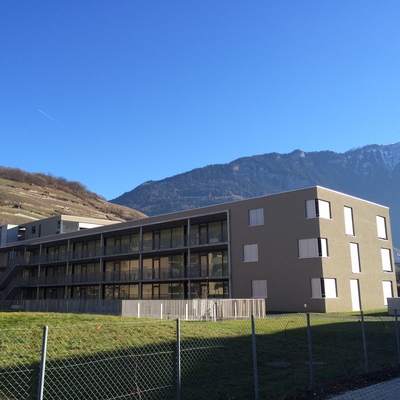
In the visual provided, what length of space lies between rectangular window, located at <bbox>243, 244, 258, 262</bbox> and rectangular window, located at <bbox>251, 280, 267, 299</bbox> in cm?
188

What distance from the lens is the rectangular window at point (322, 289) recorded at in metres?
35.0

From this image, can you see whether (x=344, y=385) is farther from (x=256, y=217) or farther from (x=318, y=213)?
(x=256, y=217)

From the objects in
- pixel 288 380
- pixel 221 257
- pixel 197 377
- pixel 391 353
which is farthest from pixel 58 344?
pixel 221 257

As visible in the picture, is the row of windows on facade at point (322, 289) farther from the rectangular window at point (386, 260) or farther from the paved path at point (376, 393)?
the paved path at point (376, 393)

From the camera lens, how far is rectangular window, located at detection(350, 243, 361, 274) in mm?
39850

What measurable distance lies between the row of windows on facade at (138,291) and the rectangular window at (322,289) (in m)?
8.50

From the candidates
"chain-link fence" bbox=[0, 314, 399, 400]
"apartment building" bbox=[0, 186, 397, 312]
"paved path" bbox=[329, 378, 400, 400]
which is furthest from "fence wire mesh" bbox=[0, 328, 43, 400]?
"apartment building" bbox=[0, 186, 397, 312]

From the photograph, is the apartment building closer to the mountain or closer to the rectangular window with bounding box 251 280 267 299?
the rectangular window with bounding box 251 280 267 299

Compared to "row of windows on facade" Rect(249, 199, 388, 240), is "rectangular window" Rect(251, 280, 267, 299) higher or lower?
lower

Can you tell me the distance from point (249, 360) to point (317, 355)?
274 centimetres

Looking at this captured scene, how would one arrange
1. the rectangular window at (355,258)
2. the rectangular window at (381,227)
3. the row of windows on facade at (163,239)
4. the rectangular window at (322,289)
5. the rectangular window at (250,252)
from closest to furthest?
the rectangular window at (322,289) < the rectangular window at (250,252) < the rectangular window at (355,258) < the row of windows on facade at (163,239) < the rectangular window at (381,227)

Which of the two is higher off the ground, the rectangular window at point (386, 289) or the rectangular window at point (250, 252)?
the rectangular window at point (250, 252)

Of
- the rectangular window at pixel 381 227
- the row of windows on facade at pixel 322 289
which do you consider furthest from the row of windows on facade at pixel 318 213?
the rectangular window at pixel 381 227

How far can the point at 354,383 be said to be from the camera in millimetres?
10086
